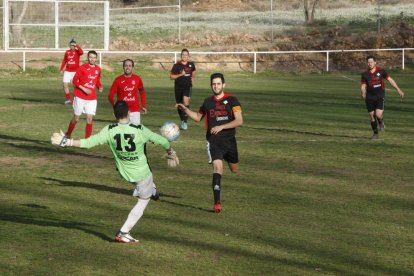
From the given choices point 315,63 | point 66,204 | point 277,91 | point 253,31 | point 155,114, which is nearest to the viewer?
point 66,204

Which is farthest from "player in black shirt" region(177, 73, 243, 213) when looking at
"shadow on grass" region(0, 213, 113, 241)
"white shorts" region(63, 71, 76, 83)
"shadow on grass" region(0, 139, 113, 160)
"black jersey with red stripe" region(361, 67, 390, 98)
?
"white shorts" region(63, 71, 76, 83)

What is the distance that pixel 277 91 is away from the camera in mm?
39250

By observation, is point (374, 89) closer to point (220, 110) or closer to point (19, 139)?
point (19, 139)

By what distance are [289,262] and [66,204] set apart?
15.8 feet

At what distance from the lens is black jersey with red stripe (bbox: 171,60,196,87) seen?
1024 inches

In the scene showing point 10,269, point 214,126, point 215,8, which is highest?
point 215,8

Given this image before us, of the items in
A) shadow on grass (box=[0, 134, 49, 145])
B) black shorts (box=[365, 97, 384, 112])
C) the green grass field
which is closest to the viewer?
the green grass field

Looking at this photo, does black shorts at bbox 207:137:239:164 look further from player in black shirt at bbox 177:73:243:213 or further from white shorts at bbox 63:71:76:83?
white shorts at bbox 63:71:76:83

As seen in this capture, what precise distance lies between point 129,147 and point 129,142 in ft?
0.23

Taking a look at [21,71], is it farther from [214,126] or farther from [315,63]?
[214,126]

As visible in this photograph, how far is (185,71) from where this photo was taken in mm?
26156

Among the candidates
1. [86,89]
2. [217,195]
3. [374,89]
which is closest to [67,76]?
[86,89]

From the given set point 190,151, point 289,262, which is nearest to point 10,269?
point 289,262

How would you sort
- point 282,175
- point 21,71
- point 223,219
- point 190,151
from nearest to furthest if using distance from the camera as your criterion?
point 223,219, point 282,175, point 190,151, point 21,71
